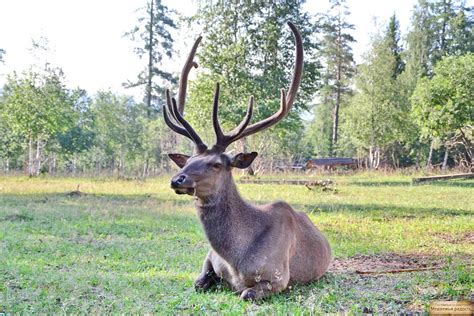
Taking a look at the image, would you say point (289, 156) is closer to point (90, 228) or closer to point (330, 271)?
point (90, 228)

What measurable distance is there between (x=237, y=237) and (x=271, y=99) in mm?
22112

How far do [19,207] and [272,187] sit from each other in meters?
10.3

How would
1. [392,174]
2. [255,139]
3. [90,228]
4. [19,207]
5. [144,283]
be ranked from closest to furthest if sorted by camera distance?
[144,283] → [90,228] → [19,207] → [392,174] → [255,139]

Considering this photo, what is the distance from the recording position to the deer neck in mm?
5133

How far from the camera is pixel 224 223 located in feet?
17.1

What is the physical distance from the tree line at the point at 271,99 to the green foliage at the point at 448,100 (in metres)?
0.06

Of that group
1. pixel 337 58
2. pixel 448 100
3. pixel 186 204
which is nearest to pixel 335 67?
pixel 337 58

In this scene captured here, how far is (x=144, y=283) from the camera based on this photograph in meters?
5.98

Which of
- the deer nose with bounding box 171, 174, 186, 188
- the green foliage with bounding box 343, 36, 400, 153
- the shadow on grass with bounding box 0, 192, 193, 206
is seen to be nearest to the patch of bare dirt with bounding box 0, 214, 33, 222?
the shadow on grass with bounding box 0, 192, 193, 206

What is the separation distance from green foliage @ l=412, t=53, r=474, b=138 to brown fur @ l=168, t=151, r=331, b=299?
72.5 feet

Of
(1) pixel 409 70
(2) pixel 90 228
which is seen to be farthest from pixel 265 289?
(1) pixel 409 70

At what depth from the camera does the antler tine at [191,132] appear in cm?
545

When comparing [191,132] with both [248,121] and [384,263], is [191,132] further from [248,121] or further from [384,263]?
[384,263]

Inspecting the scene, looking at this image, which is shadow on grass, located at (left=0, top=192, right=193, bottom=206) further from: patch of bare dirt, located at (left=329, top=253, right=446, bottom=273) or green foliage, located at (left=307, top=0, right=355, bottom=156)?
green foliage, located at (left=307, top=0, right=355, bottom=156)
